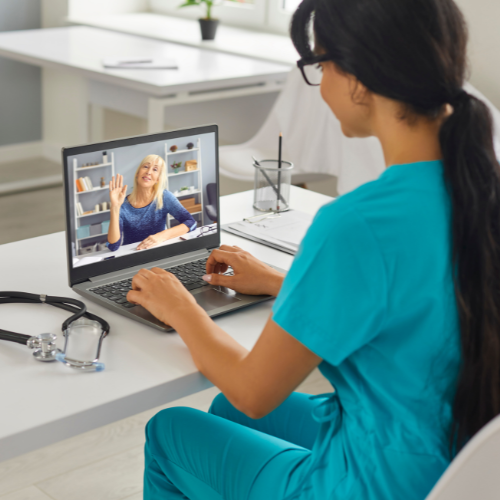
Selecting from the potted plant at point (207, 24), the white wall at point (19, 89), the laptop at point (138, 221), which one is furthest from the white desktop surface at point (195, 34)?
the laptop at point (138, 221)

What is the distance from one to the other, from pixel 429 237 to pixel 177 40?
9.86 feet

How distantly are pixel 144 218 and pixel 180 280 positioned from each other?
12 centimetres

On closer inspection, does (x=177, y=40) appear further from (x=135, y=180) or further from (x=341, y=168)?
(x=135, y=180)

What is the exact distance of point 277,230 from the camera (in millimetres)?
1472

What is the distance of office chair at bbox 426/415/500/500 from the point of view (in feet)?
2.16

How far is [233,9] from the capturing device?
155 inches

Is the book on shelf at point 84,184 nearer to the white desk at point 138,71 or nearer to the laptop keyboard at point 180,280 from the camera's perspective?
the laptop keyboard at point 180,280

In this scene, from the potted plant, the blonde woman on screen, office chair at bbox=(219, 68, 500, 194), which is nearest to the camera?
the blonde woman on screen

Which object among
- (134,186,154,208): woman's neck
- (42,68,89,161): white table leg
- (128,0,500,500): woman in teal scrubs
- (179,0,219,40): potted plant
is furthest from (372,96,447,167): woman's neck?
(42,68,89,161): white table leg

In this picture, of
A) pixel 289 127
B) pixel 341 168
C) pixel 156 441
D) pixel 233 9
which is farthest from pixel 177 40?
pixel 156 441

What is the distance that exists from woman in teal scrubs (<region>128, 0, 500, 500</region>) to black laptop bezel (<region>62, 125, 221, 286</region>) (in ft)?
1.18

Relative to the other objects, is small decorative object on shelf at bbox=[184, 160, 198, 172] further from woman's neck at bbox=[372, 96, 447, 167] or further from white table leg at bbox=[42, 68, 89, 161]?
white table leg at bbox=[42, 68, 89, 161]

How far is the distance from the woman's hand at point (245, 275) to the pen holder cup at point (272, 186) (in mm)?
406

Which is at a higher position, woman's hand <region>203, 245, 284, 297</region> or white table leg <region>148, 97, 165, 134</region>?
white table leg <region>148, 97, 165, 134</region>
